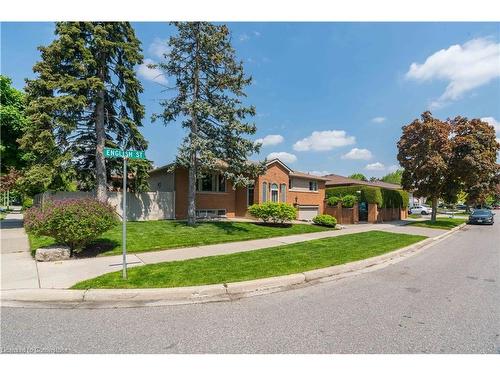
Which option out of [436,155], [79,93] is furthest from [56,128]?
[436,155]

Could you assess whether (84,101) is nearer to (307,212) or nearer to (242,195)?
(242,195)

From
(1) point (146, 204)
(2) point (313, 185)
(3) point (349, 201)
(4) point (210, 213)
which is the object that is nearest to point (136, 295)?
(1) point (146, 204)

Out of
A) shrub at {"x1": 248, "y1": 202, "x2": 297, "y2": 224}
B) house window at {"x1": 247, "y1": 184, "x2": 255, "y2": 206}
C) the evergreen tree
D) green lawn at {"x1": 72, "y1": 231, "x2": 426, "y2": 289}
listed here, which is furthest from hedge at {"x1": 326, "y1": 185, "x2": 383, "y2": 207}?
the evergreen tree

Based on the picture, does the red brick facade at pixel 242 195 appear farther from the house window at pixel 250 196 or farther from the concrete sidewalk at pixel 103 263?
the concrete sidewalk at pixel 103 263

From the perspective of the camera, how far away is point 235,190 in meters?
22.0

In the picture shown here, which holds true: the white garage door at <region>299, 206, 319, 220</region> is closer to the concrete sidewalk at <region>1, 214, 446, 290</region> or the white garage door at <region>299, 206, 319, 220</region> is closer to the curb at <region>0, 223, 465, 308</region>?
the concrete sidewalk at <region>1, 214, 446, 290</region>

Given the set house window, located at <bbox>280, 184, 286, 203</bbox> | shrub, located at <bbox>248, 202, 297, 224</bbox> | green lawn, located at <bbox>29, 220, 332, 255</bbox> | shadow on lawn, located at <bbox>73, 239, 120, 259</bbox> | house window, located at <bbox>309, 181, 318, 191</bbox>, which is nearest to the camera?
shadow on lawn, located at <bbox>73, 239, 120, 259</bbox>

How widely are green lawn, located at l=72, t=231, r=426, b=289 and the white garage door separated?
15101mm

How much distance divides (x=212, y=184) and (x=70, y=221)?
1314cm

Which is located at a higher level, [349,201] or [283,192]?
[283,192]

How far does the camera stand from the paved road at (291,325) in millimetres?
3535

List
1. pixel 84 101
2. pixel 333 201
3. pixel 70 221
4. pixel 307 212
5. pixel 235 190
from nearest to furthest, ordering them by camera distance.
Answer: pixel 70 221 → pixel 84 101 → pixel 235 190 → pixel 333 201 → pixel 307 212

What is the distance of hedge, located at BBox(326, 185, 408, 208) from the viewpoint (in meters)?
25.2

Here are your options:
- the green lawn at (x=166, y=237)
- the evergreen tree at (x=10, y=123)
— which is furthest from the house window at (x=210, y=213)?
the evergreen tree at (x=10, y=123)
